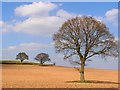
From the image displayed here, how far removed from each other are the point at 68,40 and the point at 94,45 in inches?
141

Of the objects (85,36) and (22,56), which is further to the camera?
(22,56)

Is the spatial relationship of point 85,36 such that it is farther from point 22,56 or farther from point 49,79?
point 22,56

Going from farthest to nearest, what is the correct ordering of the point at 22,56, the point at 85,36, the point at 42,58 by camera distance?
1. the point at 22,56
2. the point at 42,58
3. the point at 85,36

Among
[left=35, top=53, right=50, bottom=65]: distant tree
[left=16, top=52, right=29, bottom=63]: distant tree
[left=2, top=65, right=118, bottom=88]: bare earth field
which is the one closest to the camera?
[left=2, top=65, right=118, bottom=88]: bare earth field

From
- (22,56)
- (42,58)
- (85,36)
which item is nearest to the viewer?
(85,36)

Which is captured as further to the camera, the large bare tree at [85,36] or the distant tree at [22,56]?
the distant tree at [22,56]

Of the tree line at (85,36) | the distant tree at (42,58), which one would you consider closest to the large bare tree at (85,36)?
the tree line at (85,36)

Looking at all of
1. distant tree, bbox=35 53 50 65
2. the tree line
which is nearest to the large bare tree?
the tree line

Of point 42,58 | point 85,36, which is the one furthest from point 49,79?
point 42,58

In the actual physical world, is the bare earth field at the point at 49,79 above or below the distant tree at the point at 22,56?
below

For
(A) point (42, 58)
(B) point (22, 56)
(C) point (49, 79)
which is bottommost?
(C) point (49, 79)

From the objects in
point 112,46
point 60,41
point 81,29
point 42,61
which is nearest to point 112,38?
point 112,46

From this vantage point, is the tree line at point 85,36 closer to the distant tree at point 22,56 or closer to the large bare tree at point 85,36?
the large bare tree at point 85,36

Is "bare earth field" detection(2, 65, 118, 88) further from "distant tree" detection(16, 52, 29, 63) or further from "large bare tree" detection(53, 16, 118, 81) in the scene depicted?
"distant tree" detection(16, 52, 29, 63)
